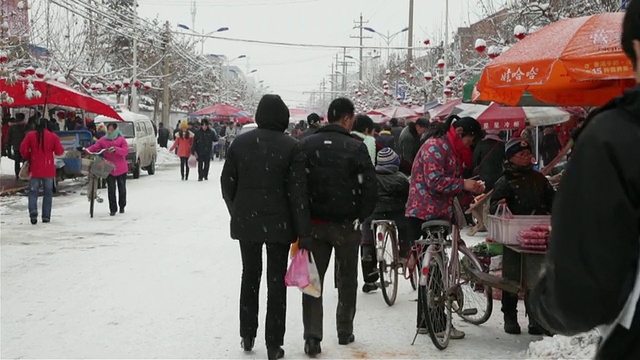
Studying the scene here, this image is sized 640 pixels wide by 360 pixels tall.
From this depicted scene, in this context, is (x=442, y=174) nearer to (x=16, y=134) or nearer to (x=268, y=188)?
(x=268, y=188)

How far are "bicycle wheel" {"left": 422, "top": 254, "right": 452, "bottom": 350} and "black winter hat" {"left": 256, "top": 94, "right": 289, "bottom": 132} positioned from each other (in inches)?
67.4

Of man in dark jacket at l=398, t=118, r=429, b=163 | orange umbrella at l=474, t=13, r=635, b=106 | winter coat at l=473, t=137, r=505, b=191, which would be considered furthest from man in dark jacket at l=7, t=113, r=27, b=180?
orange umbrella at l=474, t=13, r=635, b=106

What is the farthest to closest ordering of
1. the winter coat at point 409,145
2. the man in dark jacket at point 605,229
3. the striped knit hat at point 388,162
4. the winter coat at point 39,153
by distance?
1. the winter coat at point 409,145
2. the winter coat at point 39,153
3. the striped knit hat at point 388,162
4. the man in dark jacket at point 605,229

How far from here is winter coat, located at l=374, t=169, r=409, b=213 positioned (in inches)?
341

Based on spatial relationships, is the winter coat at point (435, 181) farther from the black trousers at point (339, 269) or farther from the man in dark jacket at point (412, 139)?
the man in dark jacket at point (412, 139)

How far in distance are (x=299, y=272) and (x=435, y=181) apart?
1.53 meters

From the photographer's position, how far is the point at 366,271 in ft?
29.6

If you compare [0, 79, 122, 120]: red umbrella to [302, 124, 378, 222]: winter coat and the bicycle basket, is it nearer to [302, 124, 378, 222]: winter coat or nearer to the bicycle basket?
the bicycle basket

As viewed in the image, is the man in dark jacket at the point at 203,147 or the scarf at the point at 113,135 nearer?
the scarf at the point at 113,135

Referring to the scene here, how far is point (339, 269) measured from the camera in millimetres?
6777

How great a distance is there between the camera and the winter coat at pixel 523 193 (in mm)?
6891

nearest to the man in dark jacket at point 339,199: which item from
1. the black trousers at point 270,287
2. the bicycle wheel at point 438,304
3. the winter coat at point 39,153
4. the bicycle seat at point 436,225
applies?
the black trousers at point 270,287

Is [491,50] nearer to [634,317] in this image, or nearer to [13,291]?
[13,291]

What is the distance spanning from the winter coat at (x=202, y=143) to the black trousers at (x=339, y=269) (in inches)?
759
